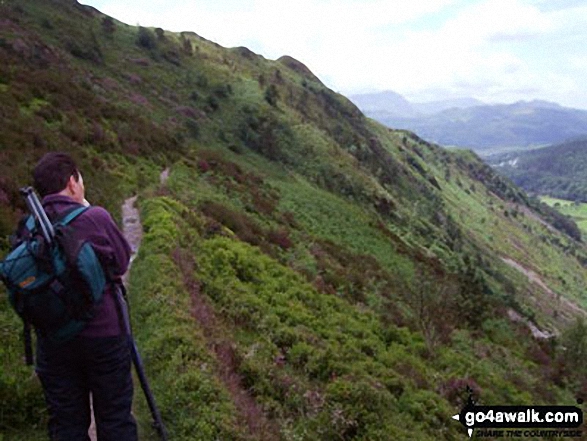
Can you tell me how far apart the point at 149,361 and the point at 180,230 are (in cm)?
873

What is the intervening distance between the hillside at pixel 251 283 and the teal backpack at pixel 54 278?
11.3 feet

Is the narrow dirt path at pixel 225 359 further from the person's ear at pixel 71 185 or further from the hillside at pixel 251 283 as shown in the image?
the person's ear at pixel 71 185

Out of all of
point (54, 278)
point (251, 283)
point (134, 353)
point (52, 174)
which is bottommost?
point (251, 283)

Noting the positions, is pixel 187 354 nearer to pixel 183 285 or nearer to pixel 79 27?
pixel 183 285

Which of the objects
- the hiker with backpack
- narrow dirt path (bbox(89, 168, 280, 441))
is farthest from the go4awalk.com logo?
the hiker with backpack

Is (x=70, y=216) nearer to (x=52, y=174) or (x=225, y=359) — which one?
(x=52, y=174)

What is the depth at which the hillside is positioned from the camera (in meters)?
9.55

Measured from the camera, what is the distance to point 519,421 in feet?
47.8

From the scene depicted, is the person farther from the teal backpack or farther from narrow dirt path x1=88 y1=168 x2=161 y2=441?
narrow dirt path x1=88 y1=168 x2=161 y2=441

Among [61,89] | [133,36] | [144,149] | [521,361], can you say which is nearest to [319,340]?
[521,361]

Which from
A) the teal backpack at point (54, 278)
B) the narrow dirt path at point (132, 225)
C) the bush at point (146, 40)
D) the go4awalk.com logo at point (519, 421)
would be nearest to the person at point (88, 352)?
the teal backpack at point (54, 278)

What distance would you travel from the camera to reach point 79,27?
2467 inches

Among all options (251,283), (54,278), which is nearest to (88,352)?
(54,278)

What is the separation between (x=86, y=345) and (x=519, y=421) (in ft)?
46.3
